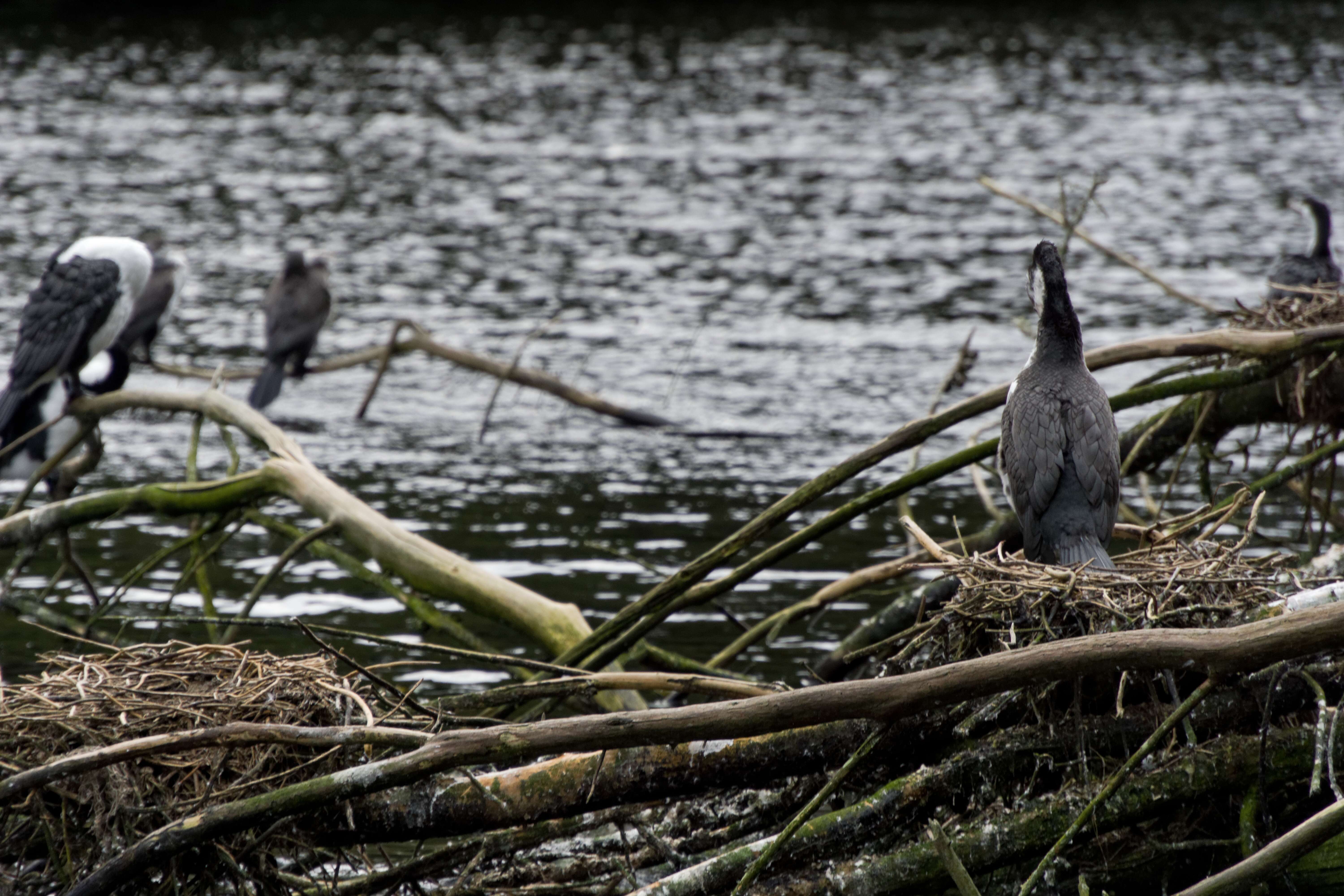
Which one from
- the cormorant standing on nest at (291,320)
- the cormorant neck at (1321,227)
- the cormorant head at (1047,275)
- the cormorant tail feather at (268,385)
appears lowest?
the cormorant tail feather at (268,385)

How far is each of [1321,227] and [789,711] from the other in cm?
709

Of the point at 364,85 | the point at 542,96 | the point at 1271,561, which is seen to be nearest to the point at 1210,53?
the point at 542,96

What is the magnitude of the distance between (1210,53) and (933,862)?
2532 cm

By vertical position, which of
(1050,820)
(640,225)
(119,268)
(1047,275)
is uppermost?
(1047,275)

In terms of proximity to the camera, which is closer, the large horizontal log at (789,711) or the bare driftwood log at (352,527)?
the large horizontal log at (789,711)

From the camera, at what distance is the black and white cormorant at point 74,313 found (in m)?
7.12

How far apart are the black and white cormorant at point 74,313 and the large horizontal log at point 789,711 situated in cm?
458

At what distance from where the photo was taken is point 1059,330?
15.4 ft

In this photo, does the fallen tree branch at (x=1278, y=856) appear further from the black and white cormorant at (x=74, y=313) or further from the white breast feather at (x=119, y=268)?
the white breast feather at (x=119, y=268)

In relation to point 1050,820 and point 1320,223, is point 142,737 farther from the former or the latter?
point 1320,223

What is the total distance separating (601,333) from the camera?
40.5 ft

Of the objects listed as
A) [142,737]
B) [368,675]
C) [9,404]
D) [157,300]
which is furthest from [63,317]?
[368,675]

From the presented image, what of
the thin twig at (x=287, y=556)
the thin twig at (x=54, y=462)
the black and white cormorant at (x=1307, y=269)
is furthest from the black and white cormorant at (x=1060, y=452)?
the thin twig at (x=54, y=462)

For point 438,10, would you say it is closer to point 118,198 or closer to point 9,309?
point 118,198
